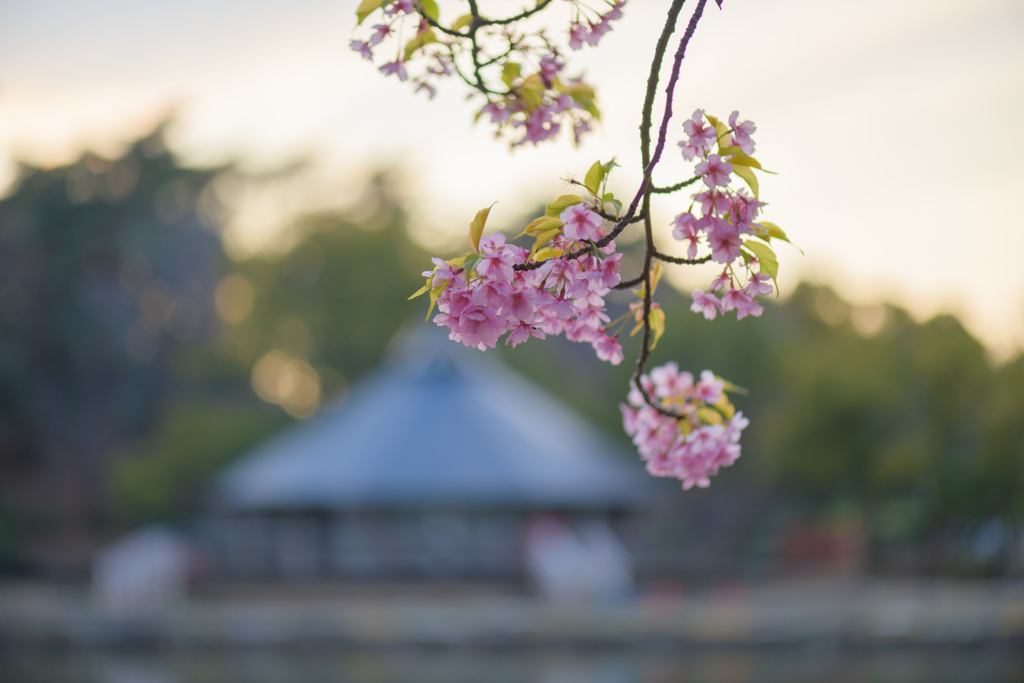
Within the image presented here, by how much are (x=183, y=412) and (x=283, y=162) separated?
10.6 meters

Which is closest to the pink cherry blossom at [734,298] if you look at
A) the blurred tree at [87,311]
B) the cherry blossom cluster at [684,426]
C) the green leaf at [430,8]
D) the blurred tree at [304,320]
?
the cherry blossom cluster at [684,426]

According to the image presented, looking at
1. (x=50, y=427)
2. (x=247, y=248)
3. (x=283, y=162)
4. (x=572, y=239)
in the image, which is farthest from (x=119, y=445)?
(x=572, y=239)

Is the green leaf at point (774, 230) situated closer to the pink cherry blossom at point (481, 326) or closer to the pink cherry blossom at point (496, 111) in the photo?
the pink cherry blossom at point (481, 326)

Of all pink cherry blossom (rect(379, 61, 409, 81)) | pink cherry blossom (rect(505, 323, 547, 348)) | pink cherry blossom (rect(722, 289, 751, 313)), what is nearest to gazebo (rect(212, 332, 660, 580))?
pink cherry blossom (rect(379, 61, 409, 81))

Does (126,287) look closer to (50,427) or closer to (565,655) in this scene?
(50,427)

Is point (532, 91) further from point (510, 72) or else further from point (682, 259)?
point (682, 259)

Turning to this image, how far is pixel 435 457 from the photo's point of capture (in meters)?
14.5

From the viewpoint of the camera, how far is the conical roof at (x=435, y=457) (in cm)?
1417

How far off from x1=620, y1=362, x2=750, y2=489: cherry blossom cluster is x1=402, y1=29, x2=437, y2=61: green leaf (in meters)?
0.89

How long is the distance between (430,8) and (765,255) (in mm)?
903

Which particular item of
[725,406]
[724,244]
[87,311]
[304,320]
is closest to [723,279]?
[724,244]

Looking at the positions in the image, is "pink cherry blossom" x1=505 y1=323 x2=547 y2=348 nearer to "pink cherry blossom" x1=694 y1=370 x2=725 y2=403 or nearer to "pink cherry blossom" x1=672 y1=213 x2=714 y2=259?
"pink cherry blossom" x1=672 y1=213 x2=714 y2=259

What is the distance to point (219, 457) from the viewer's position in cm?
1892

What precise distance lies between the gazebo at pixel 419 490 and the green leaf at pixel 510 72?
1227cm
